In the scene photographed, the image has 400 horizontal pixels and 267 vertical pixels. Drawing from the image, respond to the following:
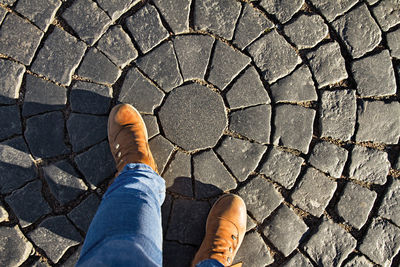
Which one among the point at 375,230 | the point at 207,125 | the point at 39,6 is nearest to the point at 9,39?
the point at 39,6

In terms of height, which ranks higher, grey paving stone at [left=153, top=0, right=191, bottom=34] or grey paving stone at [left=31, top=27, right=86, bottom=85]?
grey paving stone at [left=153, top=0, right=191, bottom=34]

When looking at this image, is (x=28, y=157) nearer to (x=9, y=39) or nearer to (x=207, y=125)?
(x=9, y=39)

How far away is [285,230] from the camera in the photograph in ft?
9.34

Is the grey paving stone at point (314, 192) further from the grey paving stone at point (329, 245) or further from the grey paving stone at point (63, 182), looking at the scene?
the grey paving stone at point (63, 182)

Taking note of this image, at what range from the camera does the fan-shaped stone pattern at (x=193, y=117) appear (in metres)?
2.89

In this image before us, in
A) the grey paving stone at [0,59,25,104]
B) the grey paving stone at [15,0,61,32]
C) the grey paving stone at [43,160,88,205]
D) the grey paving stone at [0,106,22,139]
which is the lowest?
the grey paving stone at [43,160,88,205]

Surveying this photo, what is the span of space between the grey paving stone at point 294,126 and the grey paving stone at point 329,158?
9 centimetres

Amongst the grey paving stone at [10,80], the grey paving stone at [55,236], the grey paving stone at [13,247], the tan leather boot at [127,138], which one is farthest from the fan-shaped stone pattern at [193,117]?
the grey paving stone at [13,247]

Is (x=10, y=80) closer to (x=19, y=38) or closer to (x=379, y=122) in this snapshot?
(x=19, y=38)

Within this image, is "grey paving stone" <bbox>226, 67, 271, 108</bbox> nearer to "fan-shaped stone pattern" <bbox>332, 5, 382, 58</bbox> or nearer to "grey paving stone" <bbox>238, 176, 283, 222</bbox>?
"grey paving stone" <bbox>238, 176, 283, 222</bbox>

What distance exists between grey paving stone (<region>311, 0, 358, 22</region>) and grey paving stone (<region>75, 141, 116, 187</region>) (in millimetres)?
2240

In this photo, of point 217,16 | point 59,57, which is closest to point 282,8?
point 217,16

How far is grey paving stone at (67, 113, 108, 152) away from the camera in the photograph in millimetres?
2826

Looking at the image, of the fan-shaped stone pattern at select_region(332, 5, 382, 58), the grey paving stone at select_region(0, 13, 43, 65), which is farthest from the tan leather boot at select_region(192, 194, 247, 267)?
the grey paving stone at select_region(0, 13, 43, 65)
